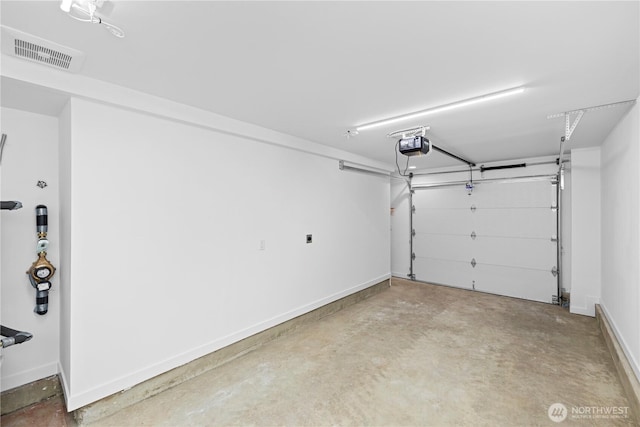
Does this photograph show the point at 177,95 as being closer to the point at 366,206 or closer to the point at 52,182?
the point at 52,182

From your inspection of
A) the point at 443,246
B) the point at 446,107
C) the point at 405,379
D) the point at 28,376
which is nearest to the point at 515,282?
the point at 443,246

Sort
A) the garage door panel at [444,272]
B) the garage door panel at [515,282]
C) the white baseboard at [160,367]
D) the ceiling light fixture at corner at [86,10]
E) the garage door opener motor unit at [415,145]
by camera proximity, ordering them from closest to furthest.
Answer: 1. the ceiling light fixture at corner at [86,10]
2. the white baseboard at [160,367]
3. the garage door opener motor unit at [415,145]
4. the garage door panel at [515,282]
5. the garage door panel at [444,272]

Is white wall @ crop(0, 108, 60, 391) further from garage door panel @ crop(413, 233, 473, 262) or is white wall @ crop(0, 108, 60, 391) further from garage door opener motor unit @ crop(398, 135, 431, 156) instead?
garage door panel @ crop(413, 233, 473, 262)

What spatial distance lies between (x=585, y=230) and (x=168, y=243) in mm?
5451

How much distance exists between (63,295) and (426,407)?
3.05 m

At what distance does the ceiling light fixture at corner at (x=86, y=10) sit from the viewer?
4.14ft

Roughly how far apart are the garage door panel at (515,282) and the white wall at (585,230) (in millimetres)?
601

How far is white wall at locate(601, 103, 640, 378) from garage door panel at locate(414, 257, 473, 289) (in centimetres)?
211

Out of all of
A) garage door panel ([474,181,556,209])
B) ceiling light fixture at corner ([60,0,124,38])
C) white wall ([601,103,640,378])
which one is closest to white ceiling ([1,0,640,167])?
ceiling light fixture at corner ([60,0,124,38])

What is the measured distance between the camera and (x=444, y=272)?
19.5 feet

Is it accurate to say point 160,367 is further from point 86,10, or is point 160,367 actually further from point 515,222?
point 515,222

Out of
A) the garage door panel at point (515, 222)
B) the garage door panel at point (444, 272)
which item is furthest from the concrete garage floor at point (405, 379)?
the garage door panel at point (444, 272)

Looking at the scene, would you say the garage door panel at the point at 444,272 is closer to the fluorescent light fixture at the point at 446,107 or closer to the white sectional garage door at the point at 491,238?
the white sectional garage door at the point at 491,238

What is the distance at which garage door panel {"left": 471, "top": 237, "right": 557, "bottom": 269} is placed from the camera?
485 centimetres
